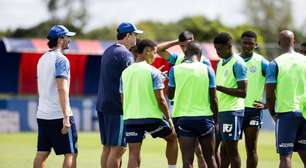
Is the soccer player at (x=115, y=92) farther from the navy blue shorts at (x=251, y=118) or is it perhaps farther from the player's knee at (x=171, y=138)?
the navy blue shorts at (x=251, y=118)

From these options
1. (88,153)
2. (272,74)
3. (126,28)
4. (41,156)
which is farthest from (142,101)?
(88,153)

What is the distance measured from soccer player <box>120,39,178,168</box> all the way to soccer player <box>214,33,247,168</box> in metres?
1.20

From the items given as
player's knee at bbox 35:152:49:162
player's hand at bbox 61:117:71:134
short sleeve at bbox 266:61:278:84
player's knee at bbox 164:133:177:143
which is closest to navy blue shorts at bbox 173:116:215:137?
player's knee at bbox 164:133:177:143

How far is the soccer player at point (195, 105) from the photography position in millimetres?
12711

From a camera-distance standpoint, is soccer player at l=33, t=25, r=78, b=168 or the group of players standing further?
the group of players standing

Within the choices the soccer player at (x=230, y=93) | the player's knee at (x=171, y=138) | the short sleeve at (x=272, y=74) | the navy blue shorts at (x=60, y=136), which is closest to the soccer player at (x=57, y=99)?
the navy blue shorts at (x=60, y=136)

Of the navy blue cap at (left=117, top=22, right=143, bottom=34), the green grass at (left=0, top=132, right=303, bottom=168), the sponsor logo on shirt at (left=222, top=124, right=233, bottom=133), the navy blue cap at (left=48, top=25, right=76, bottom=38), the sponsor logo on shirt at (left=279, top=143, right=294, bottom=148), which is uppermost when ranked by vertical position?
the navy blue cap at (left=117, top=22, right=143, bottom=34)

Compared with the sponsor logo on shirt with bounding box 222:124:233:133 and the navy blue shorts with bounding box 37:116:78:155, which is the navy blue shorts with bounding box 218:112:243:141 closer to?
the sponsor logo on shirt with bounding box 222:124:233:133

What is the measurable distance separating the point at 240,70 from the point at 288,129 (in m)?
1.53

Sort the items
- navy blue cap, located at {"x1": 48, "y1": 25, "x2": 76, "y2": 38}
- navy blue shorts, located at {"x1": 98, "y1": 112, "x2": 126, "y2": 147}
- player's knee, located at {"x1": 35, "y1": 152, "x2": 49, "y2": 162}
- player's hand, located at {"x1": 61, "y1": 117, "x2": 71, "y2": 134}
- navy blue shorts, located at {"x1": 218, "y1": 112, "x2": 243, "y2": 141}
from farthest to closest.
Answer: navy blue shorts, located at {"x1": 218, "y1": 112, "x2": 243, "y2": 141}
navy blue shorts, located at {"x1": 98, "y1": 112, "x2": 126, "y2": 147}
player's knee, located at {"x1": 35, "y1": 152, "x2": 49, "y2": 162}
navy blue cap, located at {"x1": 48, "y1": 25, "x2": 76, "y2": 38}
player's hand, located at {"x1": 61, "y1": 117, "x2": 71, "y2": 134}

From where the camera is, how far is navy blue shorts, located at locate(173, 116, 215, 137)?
41.8 feet

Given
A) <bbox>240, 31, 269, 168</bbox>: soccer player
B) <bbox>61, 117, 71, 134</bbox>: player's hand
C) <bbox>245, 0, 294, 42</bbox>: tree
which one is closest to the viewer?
<bbox>61, 117, 71, 134</bbox>: player's hand

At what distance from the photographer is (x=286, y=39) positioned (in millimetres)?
12711

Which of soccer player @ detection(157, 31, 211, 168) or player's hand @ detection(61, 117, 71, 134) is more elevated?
soccer player @ detection(157, 31, 211, 168)
